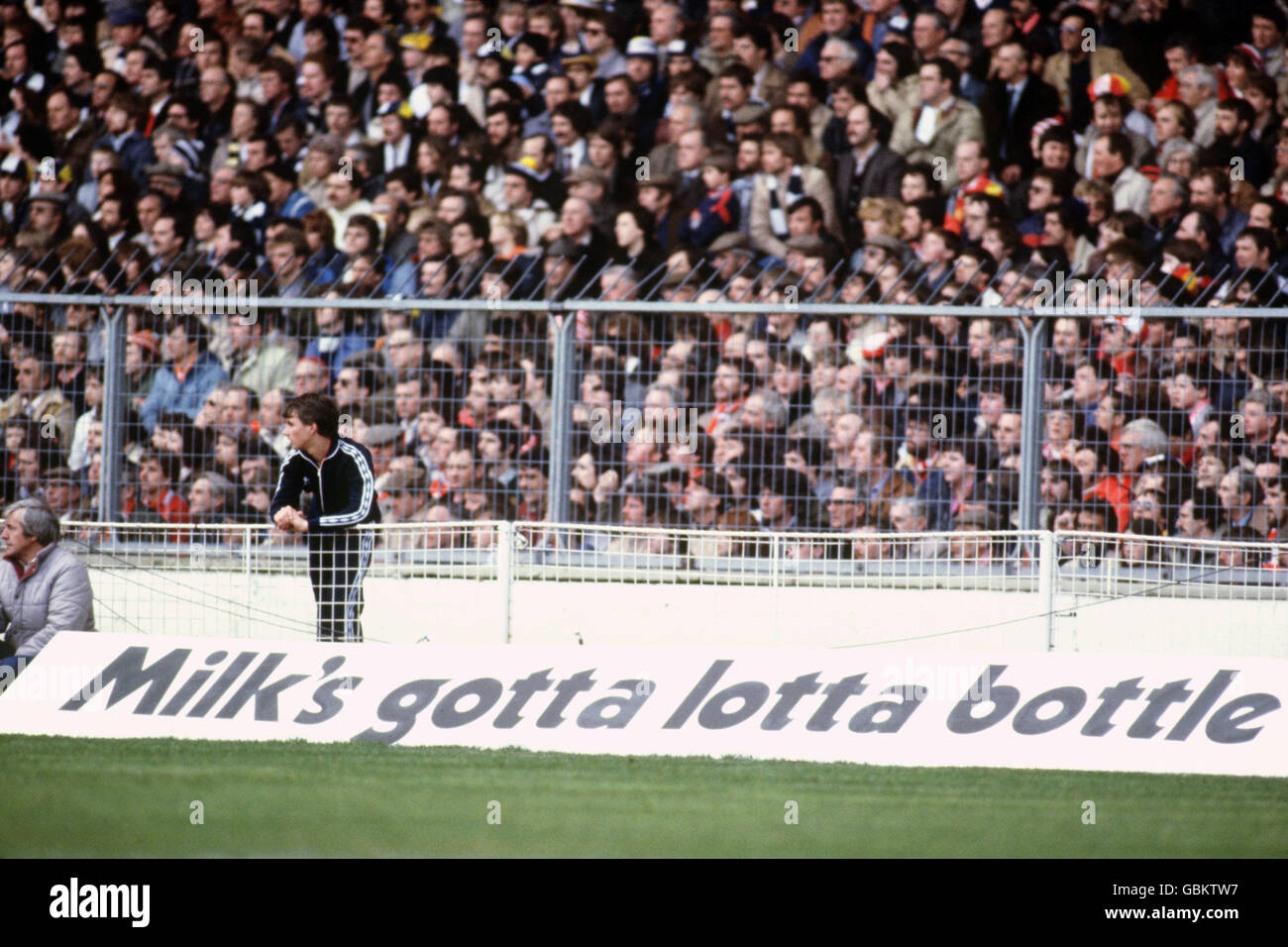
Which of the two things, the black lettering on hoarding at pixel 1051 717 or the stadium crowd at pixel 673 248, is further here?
the stadium crowd at pixel 673 248

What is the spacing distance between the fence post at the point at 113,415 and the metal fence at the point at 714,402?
0.01 metres

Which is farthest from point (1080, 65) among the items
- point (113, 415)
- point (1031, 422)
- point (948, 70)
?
point (113, 415)

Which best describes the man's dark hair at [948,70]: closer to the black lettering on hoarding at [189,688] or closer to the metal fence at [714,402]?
the metal fence at [714,402]

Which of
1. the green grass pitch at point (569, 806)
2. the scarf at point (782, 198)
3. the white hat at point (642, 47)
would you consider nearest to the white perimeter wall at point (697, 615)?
the green grass pitch at point (569, 806)

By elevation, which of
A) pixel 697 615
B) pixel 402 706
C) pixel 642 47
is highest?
pixel 642 47

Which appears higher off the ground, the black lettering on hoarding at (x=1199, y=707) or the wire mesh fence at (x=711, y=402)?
the wire mesh fence at (x=711, y=402)

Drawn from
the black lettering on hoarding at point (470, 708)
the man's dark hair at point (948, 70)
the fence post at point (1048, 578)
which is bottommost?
the black lettering on hoarding at point (470, 708)

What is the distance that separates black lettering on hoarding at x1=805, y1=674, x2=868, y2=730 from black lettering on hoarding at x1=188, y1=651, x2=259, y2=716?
240 cm

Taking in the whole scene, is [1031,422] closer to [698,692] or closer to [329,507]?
[698,692]

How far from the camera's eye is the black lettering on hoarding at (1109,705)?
20.2 feet

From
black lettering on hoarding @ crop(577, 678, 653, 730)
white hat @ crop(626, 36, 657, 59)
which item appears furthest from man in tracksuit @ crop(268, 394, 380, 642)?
A: white hat @ crop(626, 36, 657, 59)

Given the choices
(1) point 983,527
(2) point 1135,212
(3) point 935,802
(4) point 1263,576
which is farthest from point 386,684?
(2) point 1135,212

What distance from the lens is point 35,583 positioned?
6.72 meters

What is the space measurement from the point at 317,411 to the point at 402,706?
1.50m
